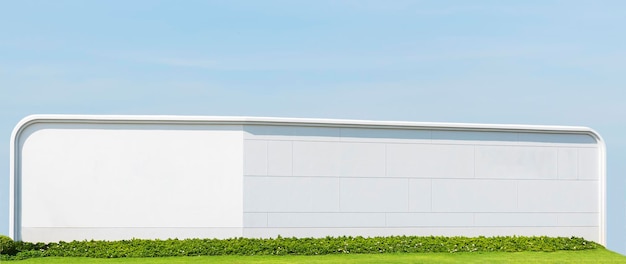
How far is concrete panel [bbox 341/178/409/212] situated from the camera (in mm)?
15461

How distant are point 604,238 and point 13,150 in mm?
11206

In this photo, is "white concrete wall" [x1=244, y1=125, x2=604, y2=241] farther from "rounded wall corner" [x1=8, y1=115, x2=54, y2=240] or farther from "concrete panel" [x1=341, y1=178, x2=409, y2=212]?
"rounded wall corner" [x1=8, y1=115, x2=54, y2=240]

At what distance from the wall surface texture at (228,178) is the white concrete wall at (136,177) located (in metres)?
0.02

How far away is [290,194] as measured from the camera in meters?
15.2

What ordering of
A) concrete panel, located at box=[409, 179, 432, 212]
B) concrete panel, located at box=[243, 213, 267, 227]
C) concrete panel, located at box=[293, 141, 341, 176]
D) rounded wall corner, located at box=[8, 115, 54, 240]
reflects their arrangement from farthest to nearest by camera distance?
concrete panel, located at box=[409, 179, 432, 212]
concrete panel, located at box=[293, 141, 341, 176]
concrete panel, located at box=[243, 213, 267, 227]
rounded wall corner, located at box=[8, 115, 54, 240]

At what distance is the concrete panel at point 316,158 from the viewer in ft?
50.1

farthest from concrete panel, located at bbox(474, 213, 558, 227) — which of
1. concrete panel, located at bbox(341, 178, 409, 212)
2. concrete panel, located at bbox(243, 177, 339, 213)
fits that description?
concrete panel, located at bbox(243, 177, 339, 213)

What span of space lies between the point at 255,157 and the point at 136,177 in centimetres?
210

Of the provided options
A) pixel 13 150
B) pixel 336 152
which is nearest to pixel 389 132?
pixel 336 152

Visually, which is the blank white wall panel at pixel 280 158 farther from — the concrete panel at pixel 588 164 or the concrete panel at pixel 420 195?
the concrete panel at pixel 588 164

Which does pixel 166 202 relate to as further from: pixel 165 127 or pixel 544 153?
pixel 544 153

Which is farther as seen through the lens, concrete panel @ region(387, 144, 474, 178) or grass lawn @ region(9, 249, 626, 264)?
concrete panel @ region(387, 144, 474, 178)

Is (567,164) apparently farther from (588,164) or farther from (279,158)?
(279,158)

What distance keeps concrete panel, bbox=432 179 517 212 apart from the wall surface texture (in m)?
0.04
